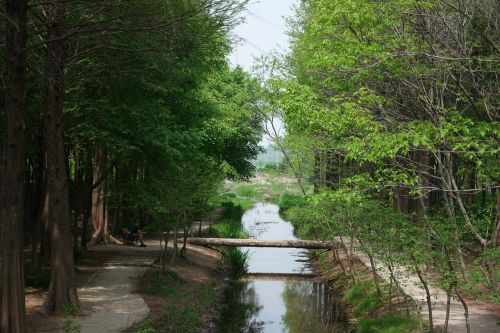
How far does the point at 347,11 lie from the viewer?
47.9 feet

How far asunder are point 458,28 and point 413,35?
1.58 metres

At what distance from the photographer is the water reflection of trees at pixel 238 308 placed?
17344mm

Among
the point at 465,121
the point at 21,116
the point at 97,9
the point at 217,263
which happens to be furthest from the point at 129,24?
the point at 217,263

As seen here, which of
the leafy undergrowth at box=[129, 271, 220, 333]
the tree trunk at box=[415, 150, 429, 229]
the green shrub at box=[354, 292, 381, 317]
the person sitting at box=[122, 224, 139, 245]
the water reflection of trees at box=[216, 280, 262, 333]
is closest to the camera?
the tree trunk at box=[415, 150, 429, 229]

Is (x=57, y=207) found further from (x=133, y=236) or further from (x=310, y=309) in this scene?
(x=133, y=236)

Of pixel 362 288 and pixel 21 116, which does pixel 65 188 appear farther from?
pixel 362 288

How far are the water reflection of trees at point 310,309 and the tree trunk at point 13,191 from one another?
9.00 m

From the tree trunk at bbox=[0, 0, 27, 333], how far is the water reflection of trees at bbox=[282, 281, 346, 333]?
29.5 feet

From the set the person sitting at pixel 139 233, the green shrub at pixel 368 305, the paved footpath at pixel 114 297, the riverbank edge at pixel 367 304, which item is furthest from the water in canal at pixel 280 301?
the person sitting at pixel 139 233

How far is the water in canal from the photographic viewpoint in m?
17.7

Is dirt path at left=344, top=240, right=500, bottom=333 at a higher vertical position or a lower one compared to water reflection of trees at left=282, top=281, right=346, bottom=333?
higher

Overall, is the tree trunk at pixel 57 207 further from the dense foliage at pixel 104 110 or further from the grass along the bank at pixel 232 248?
the grass along the bank at pixel 232 248

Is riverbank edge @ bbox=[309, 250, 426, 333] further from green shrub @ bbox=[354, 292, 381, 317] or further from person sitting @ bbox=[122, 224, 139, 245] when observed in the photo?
person sitting @ bbox=[122, 224, 139, 245]

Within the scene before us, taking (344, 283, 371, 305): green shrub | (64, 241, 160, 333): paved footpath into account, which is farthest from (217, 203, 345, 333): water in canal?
(64, 241, 160, 333): paved footpath
